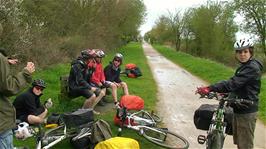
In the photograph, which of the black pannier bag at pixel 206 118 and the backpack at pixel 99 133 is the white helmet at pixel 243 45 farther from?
the backpack at pixel 99 133

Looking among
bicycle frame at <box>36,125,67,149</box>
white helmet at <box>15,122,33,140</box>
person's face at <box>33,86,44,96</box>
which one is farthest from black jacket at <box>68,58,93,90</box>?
white helmet at <box>15,122,33,140</box>

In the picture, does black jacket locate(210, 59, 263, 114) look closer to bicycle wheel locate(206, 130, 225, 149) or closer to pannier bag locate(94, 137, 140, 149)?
bicycle wheel locate(206, 130, 225, 149)

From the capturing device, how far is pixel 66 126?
20.9 ft

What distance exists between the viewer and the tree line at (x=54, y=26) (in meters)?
13.9

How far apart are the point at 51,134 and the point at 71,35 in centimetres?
1874

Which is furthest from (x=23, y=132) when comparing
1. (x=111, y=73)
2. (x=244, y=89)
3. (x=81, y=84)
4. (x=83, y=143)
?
(x=111, y=73)

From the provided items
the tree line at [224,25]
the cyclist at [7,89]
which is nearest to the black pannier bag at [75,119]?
the cyclist at [7,89]

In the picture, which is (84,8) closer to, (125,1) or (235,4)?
(125,1)

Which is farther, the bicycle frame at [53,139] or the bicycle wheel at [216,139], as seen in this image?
the bicycle frame at [53,139]

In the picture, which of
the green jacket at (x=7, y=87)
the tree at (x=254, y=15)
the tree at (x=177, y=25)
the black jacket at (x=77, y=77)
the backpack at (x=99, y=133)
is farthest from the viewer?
the tree at (x=177, y=25)

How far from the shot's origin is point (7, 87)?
3.62 meters

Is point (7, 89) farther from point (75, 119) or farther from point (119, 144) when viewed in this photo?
point (75, 119)

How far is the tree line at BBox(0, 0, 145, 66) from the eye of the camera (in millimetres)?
13883

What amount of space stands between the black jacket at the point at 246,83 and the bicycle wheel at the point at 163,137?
1738mm
